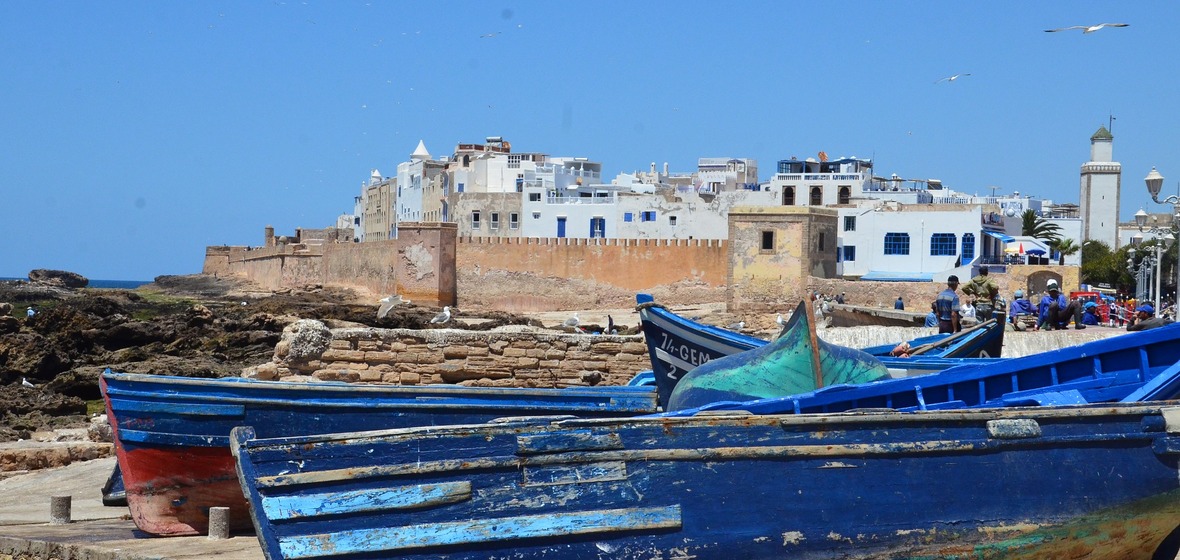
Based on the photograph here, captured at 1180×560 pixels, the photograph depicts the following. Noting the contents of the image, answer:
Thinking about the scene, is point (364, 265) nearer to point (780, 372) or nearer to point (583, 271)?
point (583, 271)

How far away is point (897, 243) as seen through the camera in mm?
39250

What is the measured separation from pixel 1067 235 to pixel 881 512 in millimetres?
51303

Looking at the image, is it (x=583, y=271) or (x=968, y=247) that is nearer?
(x=968, y=247)

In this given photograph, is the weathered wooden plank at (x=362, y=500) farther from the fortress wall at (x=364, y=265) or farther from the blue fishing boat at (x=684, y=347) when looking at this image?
the fortress wall at (x=364, y=265)

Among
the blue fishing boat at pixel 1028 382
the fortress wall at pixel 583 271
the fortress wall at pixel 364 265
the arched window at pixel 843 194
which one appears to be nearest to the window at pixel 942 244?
the fortress wall at pixel 583 271

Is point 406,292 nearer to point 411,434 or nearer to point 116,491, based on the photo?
point 116,491

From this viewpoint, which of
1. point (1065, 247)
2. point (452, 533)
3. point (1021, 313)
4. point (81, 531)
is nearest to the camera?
point (452, 533)

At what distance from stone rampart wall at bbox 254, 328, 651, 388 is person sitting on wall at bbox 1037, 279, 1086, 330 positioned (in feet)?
20.3

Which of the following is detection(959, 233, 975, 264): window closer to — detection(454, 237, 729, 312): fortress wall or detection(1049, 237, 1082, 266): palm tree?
detection(454, 237, 729, 312): fortress wall

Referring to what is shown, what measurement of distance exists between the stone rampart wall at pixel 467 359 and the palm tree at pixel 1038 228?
41981 millimetres

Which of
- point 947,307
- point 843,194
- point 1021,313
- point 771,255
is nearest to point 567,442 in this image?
point 947,307

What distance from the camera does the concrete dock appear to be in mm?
6176

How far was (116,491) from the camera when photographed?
312 inches

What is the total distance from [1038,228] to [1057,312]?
37.5 metres
